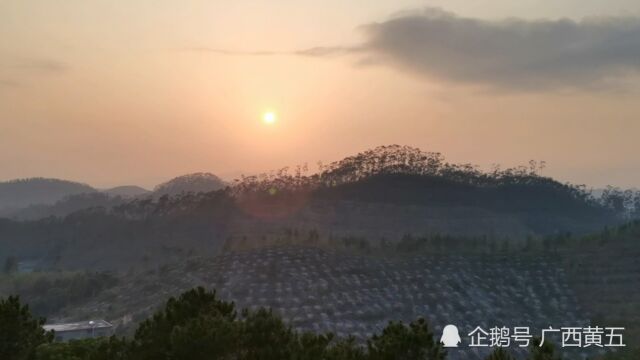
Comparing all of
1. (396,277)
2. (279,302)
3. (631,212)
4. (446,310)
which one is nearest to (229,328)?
(279,302)

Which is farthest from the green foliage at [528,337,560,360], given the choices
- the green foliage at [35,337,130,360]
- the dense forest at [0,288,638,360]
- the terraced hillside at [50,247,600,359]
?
the terraced hillside at [50,247,600,359]

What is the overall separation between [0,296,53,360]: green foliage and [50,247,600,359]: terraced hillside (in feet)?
144

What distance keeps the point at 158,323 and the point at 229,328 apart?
2043mm

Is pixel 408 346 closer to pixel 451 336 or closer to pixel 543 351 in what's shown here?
pixel 543 351

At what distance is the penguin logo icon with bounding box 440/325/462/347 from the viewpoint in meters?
51.7

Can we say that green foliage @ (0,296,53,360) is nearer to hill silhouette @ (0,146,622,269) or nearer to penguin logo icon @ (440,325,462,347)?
penguin logo icon @ (440,325,462,347)

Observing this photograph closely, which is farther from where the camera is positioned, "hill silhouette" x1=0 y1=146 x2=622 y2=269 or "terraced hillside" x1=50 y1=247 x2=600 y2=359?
"hill silhouette" x1=0 y1=146 x2=622 y2=269

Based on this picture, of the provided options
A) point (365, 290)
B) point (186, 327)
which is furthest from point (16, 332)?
point (365, 290)

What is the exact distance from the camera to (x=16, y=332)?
39.5 ft

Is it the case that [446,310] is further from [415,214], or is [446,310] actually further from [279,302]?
[415,214]

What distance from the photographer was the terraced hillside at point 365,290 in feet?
197

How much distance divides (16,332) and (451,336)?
4616 cm

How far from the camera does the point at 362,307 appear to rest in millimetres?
61312

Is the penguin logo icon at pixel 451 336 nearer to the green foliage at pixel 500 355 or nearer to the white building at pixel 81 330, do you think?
the white building at pixel 81 330
